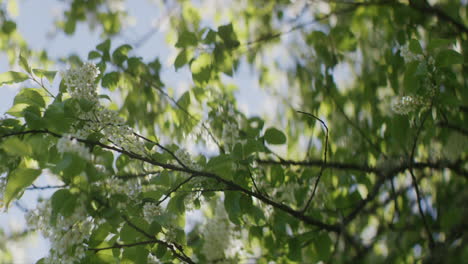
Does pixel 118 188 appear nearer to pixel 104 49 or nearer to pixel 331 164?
pixel 104 49

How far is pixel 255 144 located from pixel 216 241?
90 cm

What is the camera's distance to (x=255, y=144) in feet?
4.80

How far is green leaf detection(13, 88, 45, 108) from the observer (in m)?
1.34

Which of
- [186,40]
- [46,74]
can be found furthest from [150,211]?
[186,40]

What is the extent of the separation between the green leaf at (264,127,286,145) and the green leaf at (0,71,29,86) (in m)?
0.80

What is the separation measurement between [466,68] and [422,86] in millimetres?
816

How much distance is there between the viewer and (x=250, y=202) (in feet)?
4.89

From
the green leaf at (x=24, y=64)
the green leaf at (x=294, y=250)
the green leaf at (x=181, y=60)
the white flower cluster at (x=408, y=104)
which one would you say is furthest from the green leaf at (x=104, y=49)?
the white flower cluster at (x=408, y=104)

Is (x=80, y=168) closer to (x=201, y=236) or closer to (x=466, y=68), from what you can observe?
(x=201, y=236)

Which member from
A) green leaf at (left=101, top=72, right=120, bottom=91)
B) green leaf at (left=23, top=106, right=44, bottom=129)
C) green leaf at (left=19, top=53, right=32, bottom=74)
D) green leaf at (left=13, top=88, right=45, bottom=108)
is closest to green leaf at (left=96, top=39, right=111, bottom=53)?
green leaf at (left=101, top=72, right=120, bottom=91)

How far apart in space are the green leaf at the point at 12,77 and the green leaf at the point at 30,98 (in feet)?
0.43

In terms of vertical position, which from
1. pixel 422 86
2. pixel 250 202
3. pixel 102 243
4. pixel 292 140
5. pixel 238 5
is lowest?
pixel 102 243

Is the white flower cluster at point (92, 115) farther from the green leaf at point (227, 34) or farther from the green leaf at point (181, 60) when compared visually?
the green leaf at point (227, 34)

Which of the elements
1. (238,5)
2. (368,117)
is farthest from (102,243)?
(238,5)
